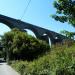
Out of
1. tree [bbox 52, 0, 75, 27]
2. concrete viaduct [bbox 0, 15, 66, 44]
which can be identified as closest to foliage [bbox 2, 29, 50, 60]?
tree [bbox 52, 0, 75, 27]

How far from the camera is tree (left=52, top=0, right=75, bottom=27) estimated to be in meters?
8.45

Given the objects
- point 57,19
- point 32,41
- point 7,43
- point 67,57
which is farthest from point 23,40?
point 57,19

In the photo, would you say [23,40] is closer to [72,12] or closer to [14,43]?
[14,43]

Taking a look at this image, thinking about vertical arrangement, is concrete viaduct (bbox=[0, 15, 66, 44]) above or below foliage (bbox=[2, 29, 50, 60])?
above

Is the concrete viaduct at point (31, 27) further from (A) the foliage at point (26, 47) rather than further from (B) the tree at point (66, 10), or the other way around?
(B) the tree at point (66, 10)

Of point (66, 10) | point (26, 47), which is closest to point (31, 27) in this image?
point (26, 47)

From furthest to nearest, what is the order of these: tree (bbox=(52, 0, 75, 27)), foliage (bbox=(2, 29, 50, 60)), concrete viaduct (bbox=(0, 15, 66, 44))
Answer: concrete viaduct (bbox=(0, 15, 66, 44))
foliage (bbox=(2, 29, 50, 60))
tree (bbox=(52, 0, 75, 27))

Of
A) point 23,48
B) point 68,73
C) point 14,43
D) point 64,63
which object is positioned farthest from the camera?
point 14,43

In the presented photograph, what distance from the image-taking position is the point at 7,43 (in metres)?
41.4

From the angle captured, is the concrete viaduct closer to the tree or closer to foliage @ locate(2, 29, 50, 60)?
foliage @ locate(2, 29, 50, 60)

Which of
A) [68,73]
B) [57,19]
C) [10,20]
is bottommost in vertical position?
[68,73]

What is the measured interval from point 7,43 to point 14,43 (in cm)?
376

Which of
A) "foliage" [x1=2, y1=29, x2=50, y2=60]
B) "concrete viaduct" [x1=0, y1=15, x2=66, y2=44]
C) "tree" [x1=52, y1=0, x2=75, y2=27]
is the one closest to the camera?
"tree" [x1=52, y1=0, x2=75, y2=27]

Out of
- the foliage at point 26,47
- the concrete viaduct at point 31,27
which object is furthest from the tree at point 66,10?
the concrete viaduct at point 31,27
